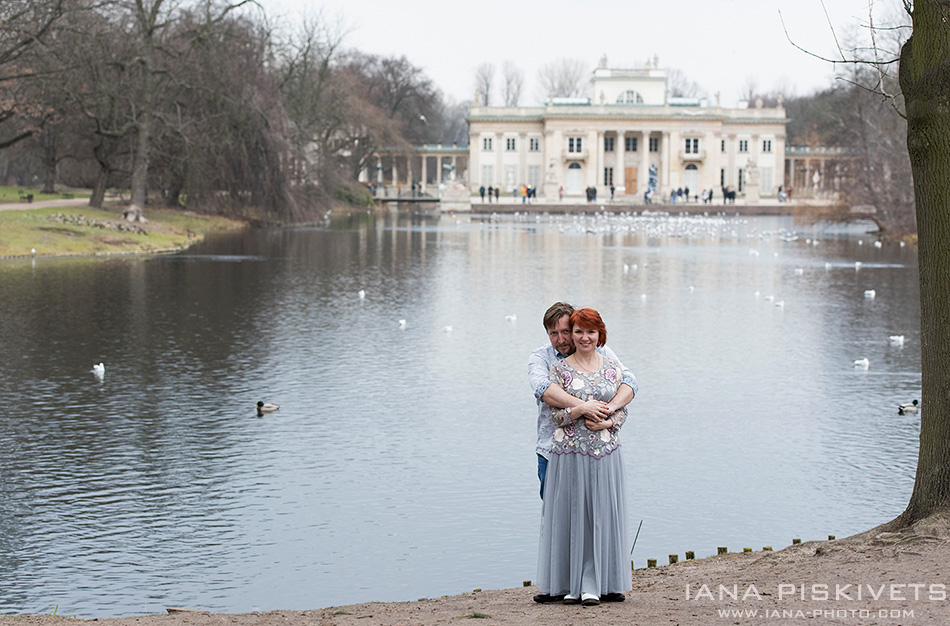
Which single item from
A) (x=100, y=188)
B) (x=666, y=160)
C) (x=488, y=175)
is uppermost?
(x=666, y=160)

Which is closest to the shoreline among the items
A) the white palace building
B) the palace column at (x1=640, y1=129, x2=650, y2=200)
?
the white palace building

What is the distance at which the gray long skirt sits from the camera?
737 cm

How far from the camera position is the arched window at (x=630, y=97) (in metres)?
119

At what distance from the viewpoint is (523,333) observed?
2331 cm

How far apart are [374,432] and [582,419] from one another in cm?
799

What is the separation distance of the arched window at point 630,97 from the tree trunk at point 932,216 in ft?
368

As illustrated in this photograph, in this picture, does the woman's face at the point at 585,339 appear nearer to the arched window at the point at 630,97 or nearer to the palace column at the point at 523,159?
the palace column at the point at 523,159

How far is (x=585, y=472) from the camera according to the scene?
7.40m

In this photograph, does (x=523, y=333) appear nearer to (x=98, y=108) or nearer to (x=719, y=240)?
(x=98, y=108)

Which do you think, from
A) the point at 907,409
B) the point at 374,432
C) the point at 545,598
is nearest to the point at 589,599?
the point at 545,598

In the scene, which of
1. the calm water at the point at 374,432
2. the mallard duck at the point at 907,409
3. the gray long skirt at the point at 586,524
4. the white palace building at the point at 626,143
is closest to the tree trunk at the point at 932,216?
the calm water at the point at 374,432

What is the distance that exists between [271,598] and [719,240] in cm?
4881

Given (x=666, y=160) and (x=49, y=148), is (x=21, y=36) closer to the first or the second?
(x=49, y=148)

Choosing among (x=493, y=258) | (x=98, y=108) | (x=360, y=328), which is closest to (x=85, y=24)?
(x=98, y=108)
